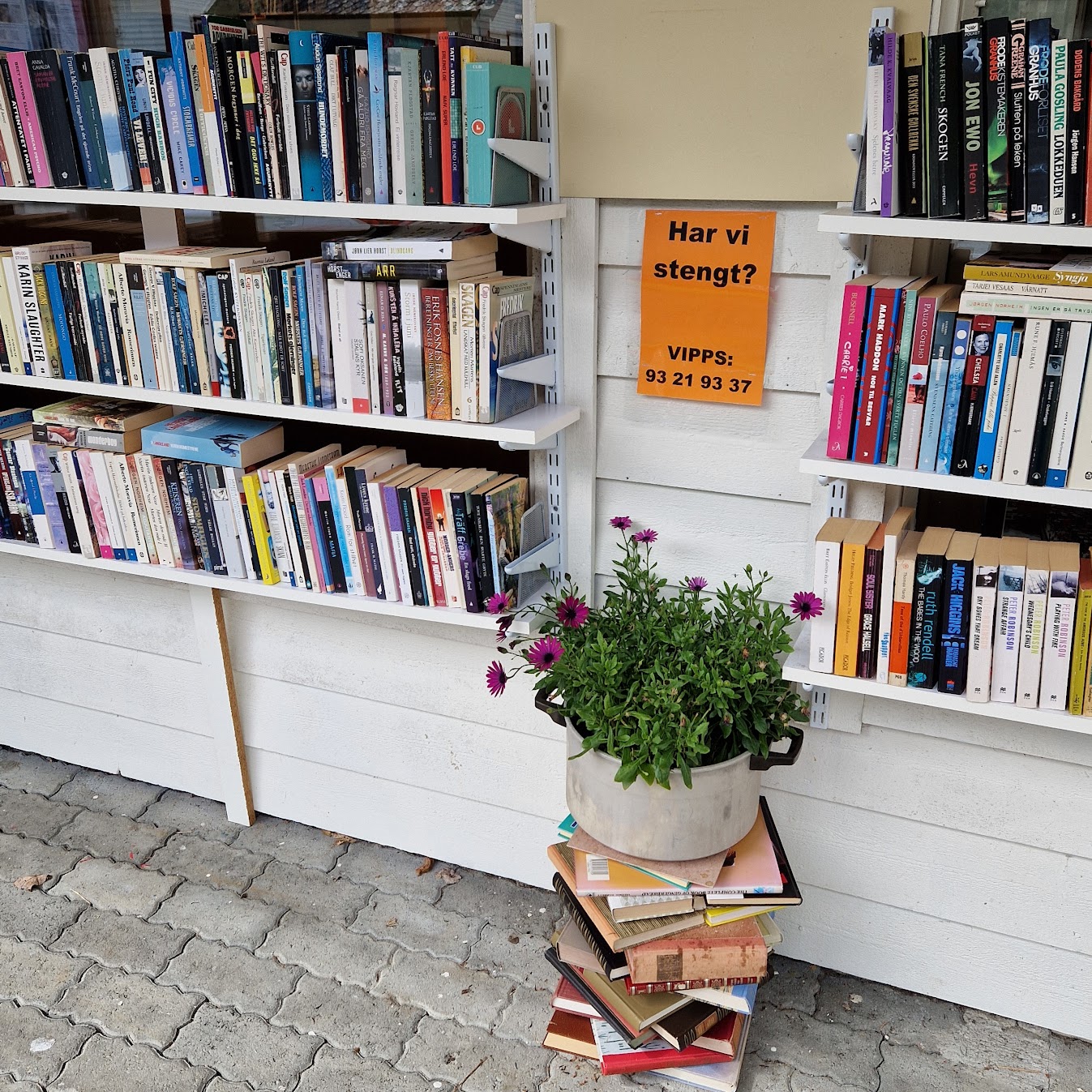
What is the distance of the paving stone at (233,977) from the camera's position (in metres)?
2.18

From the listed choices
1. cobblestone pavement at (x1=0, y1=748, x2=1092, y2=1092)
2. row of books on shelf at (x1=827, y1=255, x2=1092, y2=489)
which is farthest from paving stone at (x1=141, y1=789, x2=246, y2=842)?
Result: row of books on shelf at (x1=827, y1=255, x2=1092, y2=489)

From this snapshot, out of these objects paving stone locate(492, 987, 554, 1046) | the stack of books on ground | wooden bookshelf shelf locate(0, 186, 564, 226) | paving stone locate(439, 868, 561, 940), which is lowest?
paving stone locate(492, 987, 554, 1046)

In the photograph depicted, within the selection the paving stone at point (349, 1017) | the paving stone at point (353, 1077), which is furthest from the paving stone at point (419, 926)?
the paving stone at point (353, 1077)

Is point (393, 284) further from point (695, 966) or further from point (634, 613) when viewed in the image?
point (695, 966)

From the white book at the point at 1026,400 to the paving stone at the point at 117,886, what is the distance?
2079 mm

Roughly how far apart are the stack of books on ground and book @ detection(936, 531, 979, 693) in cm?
45

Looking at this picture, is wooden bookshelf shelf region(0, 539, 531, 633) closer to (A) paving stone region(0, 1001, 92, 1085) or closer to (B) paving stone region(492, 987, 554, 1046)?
(B) paving stone region(492, 987, 554, 1046)

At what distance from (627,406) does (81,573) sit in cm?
157

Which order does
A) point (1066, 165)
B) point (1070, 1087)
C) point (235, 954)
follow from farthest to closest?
1. point (235, 954)
2. point (1070, 1087)
3. point (1066, 165)

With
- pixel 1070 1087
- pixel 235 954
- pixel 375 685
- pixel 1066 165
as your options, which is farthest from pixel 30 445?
pixel 1070 1087

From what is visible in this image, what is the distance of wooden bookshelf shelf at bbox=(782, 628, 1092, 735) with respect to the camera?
1.69m

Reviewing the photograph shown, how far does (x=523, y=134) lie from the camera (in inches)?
A: 72.6

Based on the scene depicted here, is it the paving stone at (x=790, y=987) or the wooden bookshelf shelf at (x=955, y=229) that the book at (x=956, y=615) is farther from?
the paving stone at (x=790, y=987)

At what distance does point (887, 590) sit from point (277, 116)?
136 centimetres
